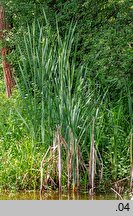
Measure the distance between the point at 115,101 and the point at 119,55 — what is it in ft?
2.96

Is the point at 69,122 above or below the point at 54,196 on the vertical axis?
above

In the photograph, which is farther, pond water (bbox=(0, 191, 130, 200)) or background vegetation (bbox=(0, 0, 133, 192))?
background vegetation (bbox=(0, 0, 133, 192))

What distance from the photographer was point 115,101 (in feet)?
33.7

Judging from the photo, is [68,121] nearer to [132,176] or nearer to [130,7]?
[132,176]

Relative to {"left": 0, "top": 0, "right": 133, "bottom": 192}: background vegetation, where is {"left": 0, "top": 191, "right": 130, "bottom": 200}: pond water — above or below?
below

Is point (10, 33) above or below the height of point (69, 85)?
above

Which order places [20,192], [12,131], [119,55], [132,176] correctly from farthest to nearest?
[119,55]
[12,131]
[20,192]
[132,176]

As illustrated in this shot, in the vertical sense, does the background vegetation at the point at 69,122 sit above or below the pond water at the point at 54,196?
above

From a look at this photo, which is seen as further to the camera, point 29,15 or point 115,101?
point 29,15

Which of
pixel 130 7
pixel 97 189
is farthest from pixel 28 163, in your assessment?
pixel 130 7

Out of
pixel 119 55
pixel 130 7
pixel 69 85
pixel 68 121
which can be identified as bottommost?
pixel 68 121

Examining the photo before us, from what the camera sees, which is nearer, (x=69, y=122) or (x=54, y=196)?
(x=54, y=196)

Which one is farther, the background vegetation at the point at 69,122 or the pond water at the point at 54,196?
the background vegetation at the point at 69,122

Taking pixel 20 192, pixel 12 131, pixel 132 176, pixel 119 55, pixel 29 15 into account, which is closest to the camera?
pixel 132 176
